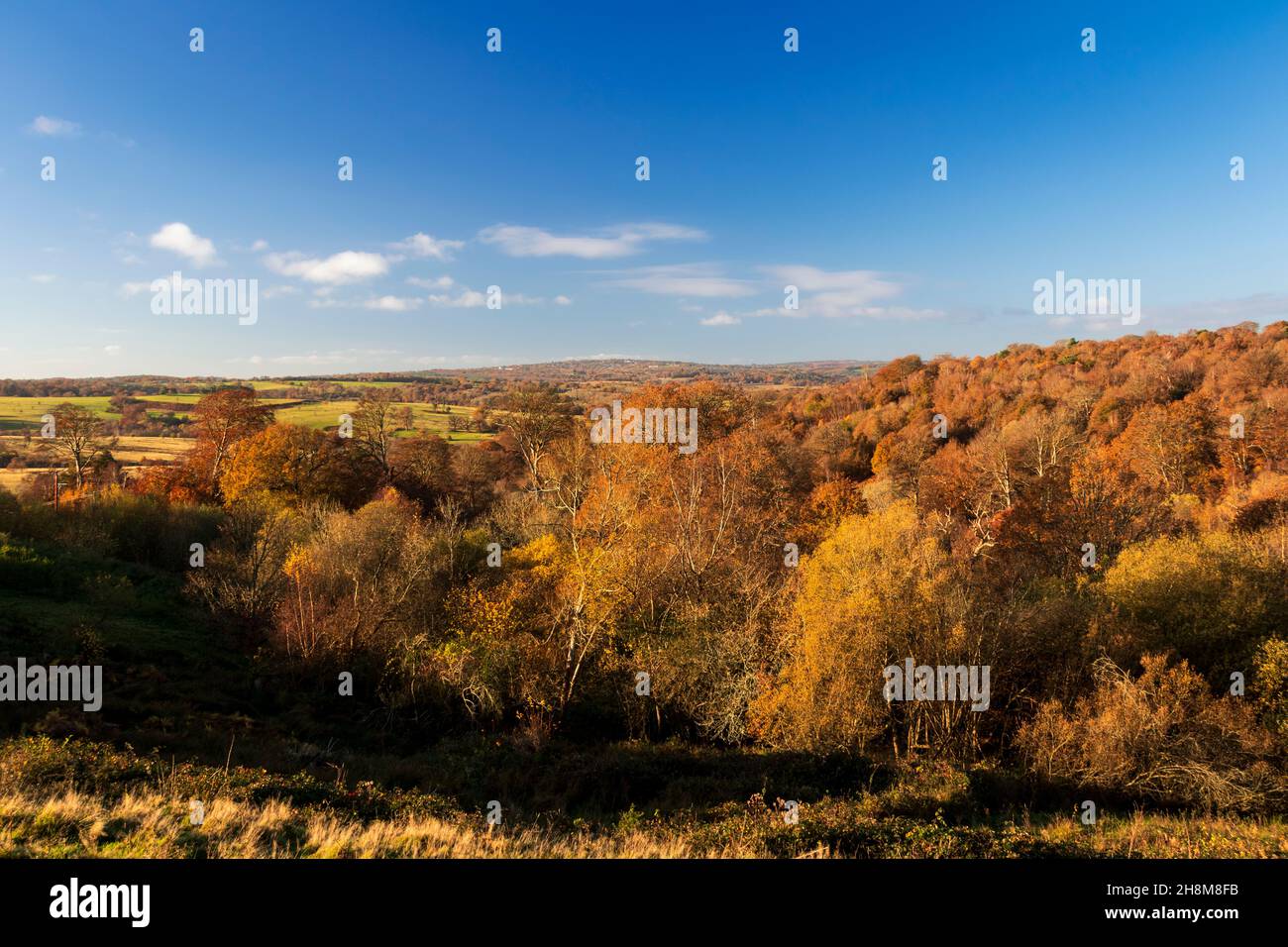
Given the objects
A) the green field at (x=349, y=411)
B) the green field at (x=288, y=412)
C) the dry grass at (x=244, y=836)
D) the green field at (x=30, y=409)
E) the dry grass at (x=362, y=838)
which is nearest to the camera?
the dry grass at (x=244, y=836)

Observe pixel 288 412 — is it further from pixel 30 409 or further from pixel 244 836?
pixel 244 836

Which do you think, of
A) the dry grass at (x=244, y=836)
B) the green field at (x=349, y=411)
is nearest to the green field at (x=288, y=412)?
the green field at (x=349, y=411)

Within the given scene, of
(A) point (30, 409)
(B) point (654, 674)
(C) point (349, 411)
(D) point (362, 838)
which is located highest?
(A) point (30, 409)

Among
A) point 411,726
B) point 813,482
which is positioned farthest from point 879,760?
point 813,482

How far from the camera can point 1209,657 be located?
20.7 m

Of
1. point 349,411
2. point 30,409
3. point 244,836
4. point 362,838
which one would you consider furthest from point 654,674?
point 30,409

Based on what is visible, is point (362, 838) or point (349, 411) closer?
point (362, 838)

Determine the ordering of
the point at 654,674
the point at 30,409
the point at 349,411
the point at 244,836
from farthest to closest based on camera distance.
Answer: the point at 30,409 < the point at 349,411 < the point at 654,674 < the point at 244,836

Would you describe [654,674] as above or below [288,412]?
below

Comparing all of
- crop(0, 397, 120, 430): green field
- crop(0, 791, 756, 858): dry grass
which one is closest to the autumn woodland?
crop(0, 791, 756, 858): dry grass

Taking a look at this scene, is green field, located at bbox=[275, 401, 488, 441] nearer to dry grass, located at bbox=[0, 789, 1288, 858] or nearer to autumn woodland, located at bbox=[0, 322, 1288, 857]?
autumn woodland, located at bbox=[0, 322, 1288, 857]

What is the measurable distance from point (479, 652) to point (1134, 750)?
68.2ft

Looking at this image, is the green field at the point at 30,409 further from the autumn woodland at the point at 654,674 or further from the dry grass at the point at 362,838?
the dry grass at the point at 362,838

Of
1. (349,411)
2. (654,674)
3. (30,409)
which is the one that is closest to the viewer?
(654,674)
